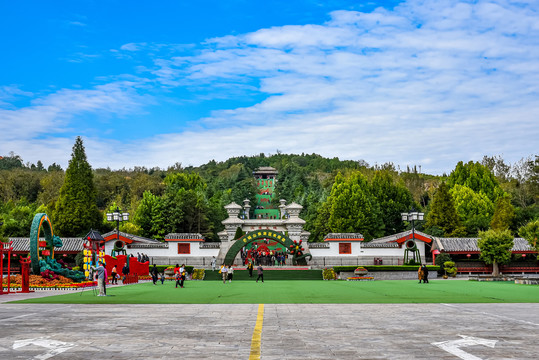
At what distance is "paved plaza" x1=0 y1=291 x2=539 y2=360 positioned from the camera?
8875 mm

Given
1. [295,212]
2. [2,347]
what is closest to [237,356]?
[2,347]

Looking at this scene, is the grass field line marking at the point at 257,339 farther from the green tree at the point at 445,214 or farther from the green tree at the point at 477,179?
the green tree at the point at 477,179

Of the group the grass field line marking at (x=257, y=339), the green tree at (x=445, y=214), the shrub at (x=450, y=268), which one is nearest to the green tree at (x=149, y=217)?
the green tree at (x=445, y=214)

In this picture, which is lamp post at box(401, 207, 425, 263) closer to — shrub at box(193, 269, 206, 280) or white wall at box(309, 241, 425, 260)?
white wall at box(309, 241, 425, 260)

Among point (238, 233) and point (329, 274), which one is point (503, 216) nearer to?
point (329, 274)

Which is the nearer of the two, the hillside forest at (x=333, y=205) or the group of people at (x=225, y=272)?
the group of people at (x=225, y=272)

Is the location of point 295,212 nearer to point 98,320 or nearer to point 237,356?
point 98,320

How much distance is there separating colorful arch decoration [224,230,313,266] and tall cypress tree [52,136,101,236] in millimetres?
15695

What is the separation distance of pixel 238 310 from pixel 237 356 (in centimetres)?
781

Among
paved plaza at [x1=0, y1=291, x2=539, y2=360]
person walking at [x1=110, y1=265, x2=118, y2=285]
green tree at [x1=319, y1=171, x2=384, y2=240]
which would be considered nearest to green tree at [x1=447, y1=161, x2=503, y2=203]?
green tree at [x1=319, y1=171, x2=384, y2=240]

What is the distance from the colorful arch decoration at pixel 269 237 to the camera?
50438 mm

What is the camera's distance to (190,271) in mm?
45031

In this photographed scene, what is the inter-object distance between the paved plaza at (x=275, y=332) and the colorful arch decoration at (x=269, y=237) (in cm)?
3334

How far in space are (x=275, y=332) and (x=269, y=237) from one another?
40.0m
